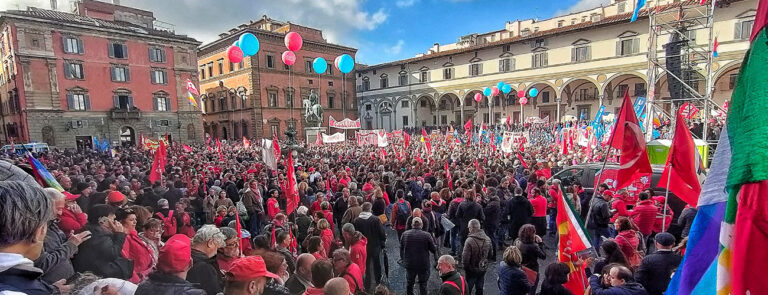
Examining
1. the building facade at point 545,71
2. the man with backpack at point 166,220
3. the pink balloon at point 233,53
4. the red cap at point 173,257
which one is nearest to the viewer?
the red cap at point 173,257

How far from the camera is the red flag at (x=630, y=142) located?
4.49 meters

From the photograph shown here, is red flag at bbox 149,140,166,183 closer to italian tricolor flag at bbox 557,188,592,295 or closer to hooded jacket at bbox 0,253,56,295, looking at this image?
hooded jacket at bbox 0,253,56,295

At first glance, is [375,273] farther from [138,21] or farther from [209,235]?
[138,21]

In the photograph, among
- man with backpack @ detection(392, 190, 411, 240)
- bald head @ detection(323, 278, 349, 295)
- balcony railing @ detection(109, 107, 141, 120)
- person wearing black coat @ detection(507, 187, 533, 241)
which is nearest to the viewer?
bald head @ detection(323, 278, 349, 295)

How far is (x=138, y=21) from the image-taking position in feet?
126

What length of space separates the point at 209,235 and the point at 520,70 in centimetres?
3553

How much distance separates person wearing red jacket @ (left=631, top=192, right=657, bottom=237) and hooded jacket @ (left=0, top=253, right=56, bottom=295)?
→ 6.66 meters

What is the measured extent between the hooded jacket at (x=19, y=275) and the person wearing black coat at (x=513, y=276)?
11.0 feet

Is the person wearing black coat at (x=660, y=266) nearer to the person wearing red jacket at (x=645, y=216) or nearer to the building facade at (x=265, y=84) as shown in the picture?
the person wearing red jacket at (x=645, y=216)

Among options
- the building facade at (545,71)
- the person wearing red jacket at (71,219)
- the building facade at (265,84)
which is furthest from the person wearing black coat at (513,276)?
the building facade at (265,84)

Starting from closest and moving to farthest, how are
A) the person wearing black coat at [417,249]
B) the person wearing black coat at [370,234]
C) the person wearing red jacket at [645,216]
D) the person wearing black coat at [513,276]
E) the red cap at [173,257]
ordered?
the red cap at [173,257], the person wearing black coat at [513,276], the person wearing black coat at [417,249], the person wearing black coat at [370,234], the person wearing red jacket at [645,216]

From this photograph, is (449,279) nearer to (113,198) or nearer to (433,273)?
(433,273)

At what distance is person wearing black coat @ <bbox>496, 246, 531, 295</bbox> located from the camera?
353 centimetres

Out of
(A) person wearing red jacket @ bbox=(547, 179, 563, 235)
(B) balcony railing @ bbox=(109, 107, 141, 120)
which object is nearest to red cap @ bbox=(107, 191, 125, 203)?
(A) person wearing red jacket @ bbox=(547, 179, 563, 235)
